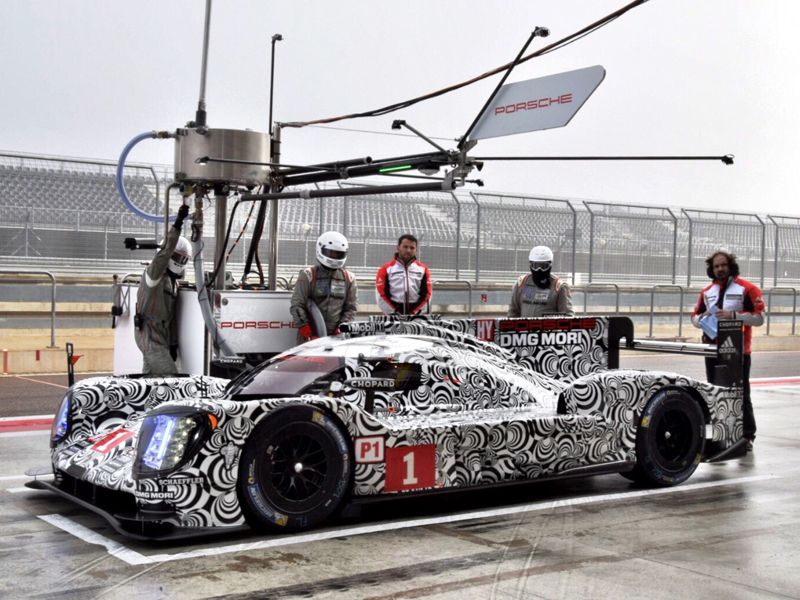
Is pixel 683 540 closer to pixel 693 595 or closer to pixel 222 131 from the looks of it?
pixel 693 595

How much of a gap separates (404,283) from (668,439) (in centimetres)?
381

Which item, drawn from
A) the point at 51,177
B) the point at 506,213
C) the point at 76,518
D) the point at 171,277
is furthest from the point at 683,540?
the point at 506,213

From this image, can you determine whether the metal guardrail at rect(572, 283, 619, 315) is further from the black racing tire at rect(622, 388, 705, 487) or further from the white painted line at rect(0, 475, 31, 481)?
the white painted line at rect(0, 475, 31, 481)

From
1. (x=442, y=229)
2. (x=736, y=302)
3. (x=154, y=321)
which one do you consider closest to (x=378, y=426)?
(x=154, y=321)

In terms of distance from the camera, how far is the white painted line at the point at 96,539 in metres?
5.64

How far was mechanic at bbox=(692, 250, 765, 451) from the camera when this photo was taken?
32.1ft

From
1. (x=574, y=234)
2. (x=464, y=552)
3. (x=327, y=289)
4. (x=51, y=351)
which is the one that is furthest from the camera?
(x=574, y=234)

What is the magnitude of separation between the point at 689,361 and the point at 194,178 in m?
13.1

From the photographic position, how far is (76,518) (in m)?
6.57

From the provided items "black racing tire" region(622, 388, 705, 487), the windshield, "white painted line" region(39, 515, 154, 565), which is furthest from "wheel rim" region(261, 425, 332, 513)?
"black racing tire" region(622, 388, 705, 487)

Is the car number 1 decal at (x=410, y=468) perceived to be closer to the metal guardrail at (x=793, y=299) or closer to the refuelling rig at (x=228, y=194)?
the refuelling rig at (x=228, y=194)

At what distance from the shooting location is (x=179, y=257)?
374 inches

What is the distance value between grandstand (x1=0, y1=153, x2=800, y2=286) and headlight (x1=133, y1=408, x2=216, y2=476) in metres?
Result: 8.43

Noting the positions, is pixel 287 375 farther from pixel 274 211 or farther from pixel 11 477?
pixel 274 211
